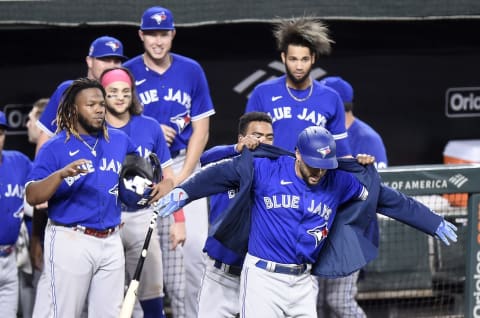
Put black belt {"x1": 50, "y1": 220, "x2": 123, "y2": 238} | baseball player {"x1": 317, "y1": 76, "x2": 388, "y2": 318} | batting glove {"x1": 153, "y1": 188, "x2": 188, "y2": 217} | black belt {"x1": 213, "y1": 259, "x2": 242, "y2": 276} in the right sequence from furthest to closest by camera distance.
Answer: baseball player {"x1": 317, "y1": 76, "x2": 388, "y2": 318} → black belt {"x1": 213, "y1": 259, "x2": 242, "y2": 276} → black belt {"x1": 50, "y1": 220, "x2": 123, "y2": 238} → batting glove {"x1": 153, "y1": 188, "x2": 188, "y2": 217}

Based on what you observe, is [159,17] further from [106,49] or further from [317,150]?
[317,150]

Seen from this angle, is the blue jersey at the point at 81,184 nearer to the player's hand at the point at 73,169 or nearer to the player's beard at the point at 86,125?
the player's beard at the point at 86,125

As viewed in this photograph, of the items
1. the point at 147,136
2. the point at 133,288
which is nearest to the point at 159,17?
the point at 147,136

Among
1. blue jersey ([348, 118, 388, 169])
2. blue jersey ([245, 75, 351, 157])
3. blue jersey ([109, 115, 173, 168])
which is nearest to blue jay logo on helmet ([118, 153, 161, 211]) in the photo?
blue jersey ([109, 115, 173, 168])

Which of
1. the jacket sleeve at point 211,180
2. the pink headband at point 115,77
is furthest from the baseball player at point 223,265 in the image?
the pink headband at point 115,77

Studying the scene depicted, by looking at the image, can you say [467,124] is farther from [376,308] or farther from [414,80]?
[376,308]

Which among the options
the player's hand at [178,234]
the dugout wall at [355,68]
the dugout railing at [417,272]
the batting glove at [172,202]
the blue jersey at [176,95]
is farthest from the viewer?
the dugout wall at [355,68]

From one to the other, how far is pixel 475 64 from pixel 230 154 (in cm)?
326

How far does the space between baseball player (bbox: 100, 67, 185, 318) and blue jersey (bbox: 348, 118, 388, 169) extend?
161cm

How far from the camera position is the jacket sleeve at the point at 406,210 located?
626cm

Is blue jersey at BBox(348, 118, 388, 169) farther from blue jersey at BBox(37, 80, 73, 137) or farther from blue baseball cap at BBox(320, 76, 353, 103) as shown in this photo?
blue jersey at BBox(37, 80, 73, 137)

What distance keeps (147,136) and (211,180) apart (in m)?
0.81

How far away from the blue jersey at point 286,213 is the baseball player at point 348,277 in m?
1.35

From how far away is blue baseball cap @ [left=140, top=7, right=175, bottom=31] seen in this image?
702 cm
